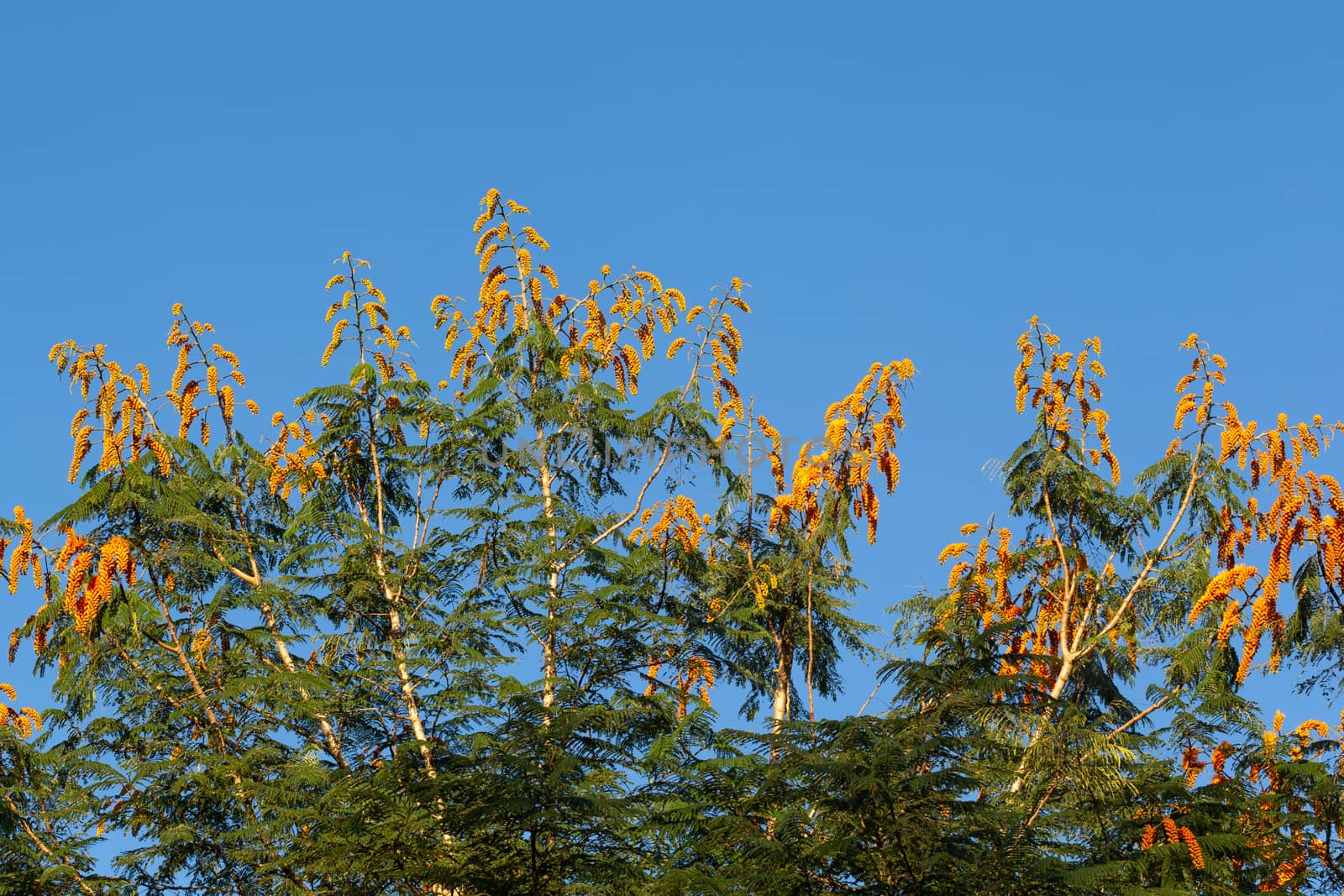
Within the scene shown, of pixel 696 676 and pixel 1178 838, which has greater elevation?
pixel 696 676

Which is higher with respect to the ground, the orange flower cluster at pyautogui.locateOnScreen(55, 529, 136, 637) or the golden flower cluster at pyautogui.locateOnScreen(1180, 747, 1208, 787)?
the orange flower cluster at pyautogui.locateOnScreen(55, 529, 136, 637)

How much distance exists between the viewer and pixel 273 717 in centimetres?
1530

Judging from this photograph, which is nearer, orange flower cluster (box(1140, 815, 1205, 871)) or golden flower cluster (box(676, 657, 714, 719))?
orange flower cluster (box(1140, 815, 1205, 871))

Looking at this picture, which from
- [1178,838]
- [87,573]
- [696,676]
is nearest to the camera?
[1178,838]

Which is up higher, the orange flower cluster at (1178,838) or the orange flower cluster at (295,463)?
the orange flower cluster at (295,463)

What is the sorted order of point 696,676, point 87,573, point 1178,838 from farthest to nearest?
point 696,676
point 87,573
point 1178,838

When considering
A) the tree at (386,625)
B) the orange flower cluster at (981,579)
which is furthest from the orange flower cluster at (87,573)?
the orange flower cluster at (981,579)

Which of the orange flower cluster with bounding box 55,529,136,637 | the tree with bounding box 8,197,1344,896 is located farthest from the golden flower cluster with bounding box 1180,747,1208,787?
the orange flower cluster with bounding box 55,529,136,637

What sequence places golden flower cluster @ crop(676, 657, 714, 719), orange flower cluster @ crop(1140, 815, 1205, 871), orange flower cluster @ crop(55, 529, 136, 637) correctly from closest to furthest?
orange flower cluster @ crop(1140, 815, 1205, 871) < orange flower cluster @ crop(55, 529, 136, 637) < golden flower cluster @ crop(676, 657, 714, 719)

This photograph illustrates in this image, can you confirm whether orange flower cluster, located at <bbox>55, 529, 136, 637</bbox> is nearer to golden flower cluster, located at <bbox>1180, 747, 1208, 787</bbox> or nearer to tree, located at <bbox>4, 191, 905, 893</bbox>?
tree, located at <bbox>4, 191, 905, 893</bbox>

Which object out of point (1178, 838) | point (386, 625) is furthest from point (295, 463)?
point (1178, 838)

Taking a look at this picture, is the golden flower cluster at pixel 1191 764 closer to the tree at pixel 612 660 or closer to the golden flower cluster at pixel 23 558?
the tree at pixel 612 660

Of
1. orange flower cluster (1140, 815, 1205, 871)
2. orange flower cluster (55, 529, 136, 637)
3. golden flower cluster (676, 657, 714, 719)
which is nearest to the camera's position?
orange flower cluster (1140, 815, 1205, 871)

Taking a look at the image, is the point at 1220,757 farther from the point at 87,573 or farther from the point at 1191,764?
the point at 87,573
